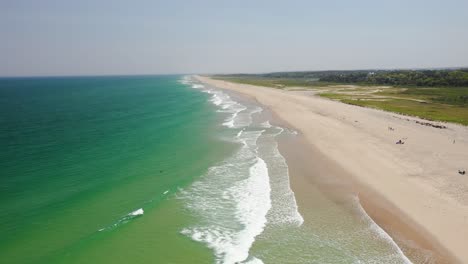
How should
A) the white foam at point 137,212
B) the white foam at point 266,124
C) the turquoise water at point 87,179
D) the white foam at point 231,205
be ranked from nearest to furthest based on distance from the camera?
the white foam at point 231,205
the turquoise water at point 87,179
the white foam at point 137,212
the white foam at point 266,124

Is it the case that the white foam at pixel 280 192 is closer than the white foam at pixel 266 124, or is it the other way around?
the white foam at pixel 280 192

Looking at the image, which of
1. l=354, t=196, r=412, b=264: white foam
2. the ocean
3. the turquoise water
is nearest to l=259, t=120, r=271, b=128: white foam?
the turquoise water

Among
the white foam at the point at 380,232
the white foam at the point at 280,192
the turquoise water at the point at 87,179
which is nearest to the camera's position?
the white foam at the point at 380,232

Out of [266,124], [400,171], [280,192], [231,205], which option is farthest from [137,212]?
[266,124]

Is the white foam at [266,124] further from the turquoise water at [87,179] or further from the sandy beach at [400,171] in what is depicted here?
the turquoise water at [87,179]

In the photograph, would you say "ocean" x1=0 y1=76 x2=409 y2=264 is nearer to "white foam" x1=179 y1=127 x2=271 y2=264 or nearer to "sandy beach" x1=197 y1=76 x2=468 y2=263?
"white foam" x1=179 y1=127 x2=271 y2=264

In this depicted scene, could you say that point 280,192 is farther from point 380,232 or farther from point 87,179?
point 87,179

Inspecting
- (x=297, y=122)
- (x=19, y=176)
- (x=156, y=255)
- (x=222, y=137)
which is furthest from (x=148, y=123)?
(x=156, y=255)

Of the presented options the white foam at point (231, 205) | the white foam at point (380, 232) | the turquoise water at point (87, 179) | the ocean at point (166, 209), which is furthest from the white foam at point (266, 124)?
the white foam at point (380, 232)
